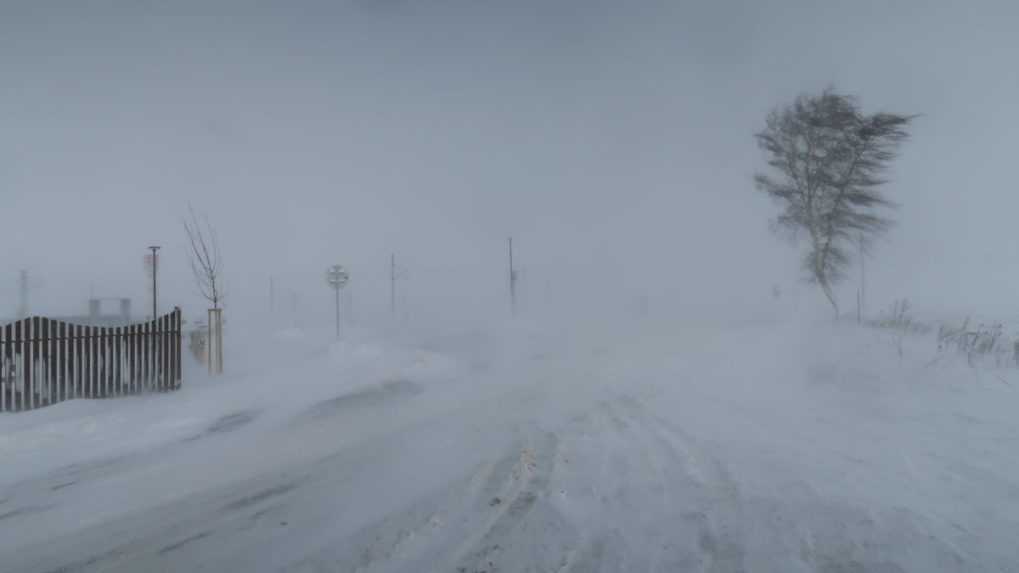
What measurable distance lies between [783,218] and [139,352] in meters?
24.1

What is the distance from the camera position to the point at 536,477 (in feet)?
15.5

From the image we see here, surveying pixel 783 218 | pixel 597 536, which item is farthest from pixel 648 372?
pixel 783 218

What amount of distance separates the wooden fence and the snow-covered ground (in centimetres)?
41

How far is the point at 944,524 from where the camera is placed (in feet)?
12.0

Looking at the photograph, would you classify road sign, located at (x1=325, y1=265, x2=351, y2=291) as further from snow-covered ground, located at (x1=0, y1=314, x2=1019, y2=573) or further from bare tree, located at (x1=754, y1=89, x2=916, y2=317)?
bare tree, located at (x1=754, y1=89, x2=916, y2=317)

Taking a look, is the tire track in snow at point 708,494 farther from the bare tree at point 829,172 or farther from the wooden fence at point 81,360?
the bare tree at point 829,172

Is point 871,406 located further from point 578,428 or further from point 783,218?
point 783,218

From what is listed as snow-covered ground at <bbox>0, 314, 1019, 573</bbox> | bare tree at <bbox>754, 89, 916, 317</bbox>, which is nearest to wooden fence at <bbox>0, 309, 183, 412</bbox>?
snow-covered ground at <bbox>0, 314, 1019, 573</bbox>

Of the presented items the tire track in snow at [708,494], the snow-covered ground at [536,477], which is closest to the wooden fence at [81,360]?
the snow-covered ground at [536,477]

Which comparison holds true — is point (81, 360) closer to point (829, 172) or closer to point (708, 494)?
point (708, 494)

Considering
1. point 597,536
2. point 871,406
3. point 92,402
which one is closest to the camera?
point 597,536

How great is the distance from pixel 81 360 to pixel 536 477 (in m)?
8.65

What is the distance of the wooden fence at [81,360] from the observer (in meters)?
7.79

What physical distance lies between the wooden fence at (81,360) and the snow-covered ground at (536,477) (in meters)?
0.41
